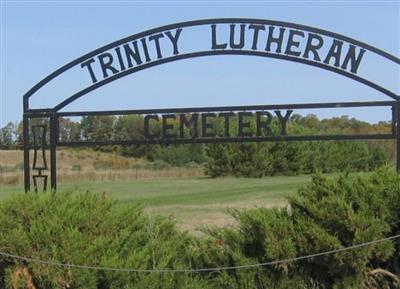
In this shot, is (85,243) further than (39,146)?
No

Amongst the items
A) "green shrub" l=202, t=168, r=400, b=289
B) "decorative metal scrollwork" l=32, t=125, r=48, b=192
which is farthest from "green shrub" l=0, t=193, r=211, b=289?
"decorative metal scrollwork" l=32, t=125, r=48, b=192

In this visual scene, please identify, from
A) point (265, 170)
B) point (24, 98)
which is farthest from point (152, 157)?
point (24, 98)

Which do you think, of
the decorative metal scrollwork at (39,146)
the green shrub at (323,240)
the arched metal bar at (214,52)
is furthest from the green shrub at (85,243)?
the arched metal bar at (214,52)

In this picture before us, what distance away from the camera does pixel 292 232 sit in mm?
6547

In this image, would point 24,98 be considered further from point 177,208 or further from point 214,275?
point 177,208

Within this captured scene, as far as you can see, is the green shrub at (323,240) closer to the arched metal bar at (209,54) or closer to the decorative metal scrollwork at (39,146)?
the arched metal bar at (209,54)

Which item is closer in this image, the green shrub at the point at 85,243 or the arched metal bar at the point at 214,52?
the green shrub at the point at 85,243

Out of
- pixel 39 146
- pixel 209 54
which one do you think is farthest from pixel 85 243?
pixel 39 146

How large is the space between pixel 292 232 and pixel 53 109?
5.07m

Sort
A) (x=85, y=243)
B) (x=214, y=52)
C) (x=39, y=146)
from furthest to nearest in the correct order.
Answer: (x=39, y=146) → (x=214, y=52) → (x=85, y=243)

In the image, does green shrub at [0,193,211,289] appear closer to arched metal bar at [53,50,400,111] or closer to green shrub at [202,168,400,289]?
green shrub at [202,168,400,289]

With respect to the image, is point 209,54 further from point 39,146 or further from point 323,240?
point 323,240

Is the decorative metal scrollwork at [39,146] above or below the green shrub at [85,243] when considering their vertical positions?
above

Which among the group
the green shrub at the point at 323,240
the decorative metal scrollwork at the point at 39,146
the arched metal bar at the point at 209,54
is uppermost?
the arched metal bar at the point at 209,54
